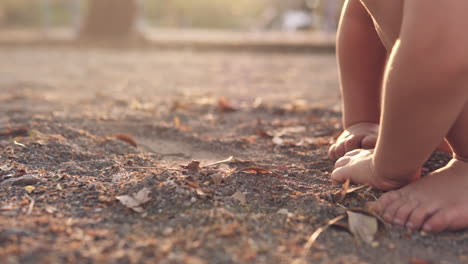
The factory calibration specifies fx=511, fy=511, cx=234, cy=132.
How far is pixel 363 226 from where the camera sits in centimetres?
113

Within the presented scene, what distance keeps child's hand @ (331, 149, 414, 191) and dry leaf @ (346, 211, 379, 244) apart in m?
0.17

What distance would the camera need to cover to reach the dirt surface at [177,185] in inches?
39.9

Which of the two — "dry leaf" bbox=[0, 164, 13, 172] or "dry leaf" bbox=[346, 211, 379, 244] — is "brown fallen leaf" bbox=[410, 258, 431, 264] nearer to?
"dry leaf" bbox=[346, 211, 379, 244]

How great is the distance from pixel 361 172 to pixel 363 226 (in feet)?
0.81

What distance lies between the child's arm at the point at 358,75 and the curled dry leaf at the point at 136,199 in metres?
0.68

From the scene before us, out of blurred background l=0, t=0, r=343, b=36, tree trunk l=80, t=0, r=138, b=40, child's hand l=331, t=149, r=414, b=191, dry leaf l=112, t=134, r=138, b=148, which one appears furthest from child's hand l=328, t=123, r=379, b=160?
blurred background l=0, t=0, r=343, b=36

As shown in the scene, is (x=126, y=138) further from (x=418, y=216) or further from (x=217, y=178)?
(x=418, y=216)

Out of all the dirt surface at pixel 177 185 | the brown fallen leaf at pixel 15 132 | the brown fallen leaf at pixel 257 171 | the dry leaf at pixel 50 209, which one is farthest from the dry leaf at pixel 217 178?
the brown fallen leaf at pixel 15 132

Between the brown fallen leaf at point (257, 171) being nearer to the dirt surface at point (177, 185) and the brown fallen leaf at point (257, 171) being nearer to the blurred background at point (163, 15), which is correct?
the dirt surface at point (177, 185)

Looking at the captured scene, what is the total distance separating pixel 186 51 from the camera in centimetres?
705

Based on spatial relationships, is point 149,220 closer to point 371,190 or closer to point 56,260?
point 56,260

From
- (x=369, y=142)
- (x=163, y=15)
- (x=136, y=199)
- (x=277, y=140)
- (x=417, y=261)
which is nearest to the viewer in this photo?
(x=417, y=261)

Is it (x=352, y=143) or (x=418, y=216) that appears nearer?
(x=418, y=216)

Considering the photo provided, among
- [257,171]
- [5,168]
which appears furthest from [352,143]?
[5,168]
